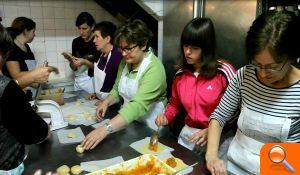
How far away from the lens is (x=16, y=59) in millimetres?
2250

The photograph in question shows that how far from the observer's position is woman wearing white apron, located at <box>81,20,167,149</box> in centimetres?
147

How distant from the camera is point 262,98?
40.0 inches

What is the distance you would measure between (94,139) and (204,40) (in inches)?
31.4

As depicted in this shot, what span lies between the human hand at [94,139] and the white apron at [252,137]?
654 millimetres

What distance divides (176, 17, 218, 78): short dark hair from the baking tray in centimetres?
62

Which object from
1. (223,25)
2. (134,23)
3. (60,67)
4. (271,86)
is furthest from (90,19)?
(271,86)

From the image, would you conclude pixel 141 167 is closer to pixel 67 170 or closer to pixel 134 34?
pixel 67 170

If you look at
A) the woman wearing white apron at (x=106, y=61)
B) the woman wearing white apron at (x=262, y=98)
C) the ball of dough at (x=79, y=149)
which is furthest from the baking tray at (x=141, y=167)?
the woman wearing white apron at (x=106, y=61)

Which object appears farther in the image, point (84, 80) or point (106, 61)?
point (84, 80)

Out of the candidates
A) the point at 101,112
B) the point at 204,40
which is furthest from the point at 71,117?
the point at 204,40

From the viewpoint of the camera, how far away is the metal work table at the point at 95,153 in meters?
1.14

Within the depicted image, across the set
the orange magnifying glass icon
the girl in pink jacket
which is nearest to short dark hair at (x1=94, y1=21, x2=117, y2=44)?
the girl in pink jacket

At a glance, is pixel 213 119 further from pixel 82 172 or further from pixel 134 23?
pixel 134 23

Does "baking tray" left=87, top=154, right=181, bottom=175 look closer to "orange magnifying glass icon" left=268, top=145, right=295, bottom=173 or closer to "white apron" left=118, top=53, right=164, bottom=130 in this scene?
"orange magnifying glass icon" left=268, top=145, right=295, bottom=173
